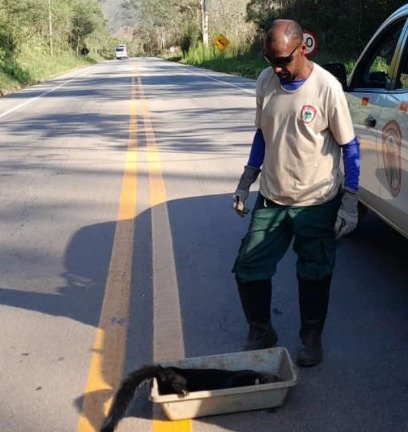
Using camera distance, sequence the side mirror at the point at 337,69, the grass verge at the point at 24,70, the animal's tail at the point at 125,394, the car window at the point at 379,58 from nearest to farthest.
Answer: the animal's tail at the point at 125,394
the car window at the point at 379,58
the side mirror at the point at 337,69
the grass verge at the point at 24,70

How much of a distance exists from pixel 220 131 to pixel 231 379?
9.12 m

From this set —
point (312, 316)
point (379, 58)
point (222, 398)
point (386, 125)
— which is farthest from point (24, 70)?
point (222, 398)

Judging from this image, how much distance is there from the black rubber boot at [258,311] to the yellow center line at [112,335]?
730 mm

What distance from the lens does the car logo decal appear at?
11.8 feet

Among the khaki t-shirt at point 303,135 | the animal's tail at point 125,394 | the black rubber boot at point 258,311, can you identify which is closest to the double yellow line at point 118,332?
the animal's tail at point 125,394

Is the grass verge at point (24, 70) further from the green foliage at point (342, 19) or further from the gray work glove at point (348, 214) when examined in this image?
the gray work glove at point (348, 214)

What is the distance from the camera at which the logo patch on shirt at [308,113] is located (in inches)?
116

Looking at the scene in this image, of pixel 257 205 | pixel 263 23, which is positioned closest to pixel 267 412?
pixel 257 205

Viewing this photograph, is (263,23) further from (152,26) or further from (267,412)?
(152,26)

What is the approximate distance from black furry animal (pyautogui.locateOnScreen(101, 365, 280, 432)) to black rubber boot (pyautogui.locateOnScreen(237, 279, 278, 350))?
0.38 m

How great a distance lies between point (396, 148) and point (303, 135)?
2.76 feet

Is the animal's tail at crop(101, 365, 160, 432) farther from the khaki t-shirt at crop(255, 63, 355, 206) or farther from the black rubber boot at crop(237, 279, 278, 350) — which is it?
the khaki t-shirt at crop(255, 63, 355, 206)

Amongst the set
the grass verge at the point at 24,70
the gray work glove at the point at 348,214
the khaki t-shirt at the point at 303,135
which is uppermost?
the khaki t-shirt at the point at 303,135

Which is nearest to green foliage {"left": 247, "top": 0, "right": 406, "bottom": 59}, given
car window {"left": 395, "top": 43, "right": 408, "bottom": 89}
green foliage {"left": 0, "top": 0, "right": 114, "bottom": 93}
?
green foliage {"left": 0, "top": 0, "right": 114, "bottom": 93}
